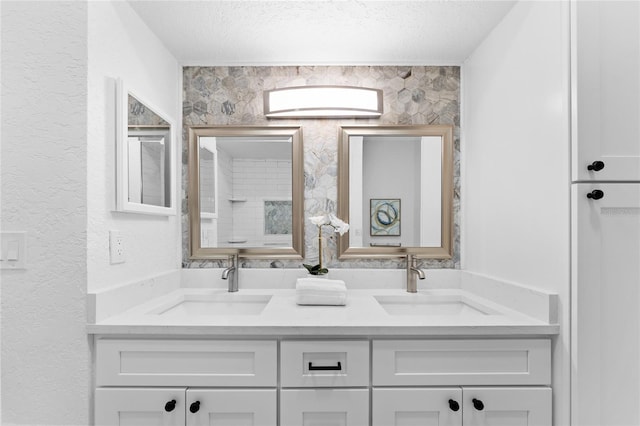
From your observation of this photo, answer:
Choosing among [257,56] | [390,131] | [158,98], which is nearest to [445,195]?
[390,131]

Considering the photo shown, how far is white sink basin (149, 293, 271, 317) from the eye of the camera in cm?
172

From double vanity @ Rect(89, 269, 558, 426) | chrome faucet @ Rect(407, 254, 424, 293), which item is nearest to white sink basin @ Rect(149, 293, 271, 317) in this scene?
double vanity @ Rect(89, 269, 558, 426)

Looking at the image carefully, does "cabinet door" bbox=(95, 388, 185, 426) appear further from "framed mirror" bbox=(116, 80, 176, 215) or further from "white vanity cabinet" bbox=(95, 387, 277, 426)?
"framed mirror" bbox=(116, 80, 176, 215)

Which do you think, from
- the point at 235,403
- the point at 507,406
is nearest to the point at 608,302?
the point at 507,406

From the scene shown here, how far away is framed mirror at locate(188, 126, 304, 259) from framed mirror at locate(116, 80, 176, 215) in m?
0.16

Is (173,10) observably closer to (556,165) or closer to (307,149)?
(307,149)

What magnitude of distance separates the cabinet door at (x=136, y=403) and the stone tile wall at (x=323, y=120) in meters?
0.75

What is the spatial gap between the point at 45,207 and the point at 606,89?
1.87 m

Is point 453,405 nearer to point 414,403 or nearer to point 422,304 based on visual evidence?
point 414,403

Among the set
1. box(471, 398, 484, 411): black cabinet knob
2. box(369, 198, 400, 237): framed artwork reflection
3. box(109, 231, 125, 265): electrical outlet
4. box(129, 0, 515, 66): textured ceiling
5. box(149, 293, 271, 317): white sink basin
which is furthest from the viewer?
box(369, 198, 400, 237): framed artwork reflection

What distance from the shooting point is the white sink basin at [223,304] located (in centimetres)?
172

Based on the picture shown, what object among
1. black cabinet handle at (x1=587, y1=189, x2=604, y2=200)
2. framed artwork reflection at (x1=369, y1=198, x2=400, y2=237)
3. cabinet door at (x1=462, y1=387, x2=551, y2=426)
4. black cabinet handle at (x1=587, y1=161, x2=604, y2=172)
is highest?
black cabinet handle at (x1=587, y1=161, x2=604, y2=172)

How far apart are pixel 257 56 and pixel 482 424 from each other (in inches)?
73.4

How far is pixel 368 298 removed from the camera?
65.7 inches
